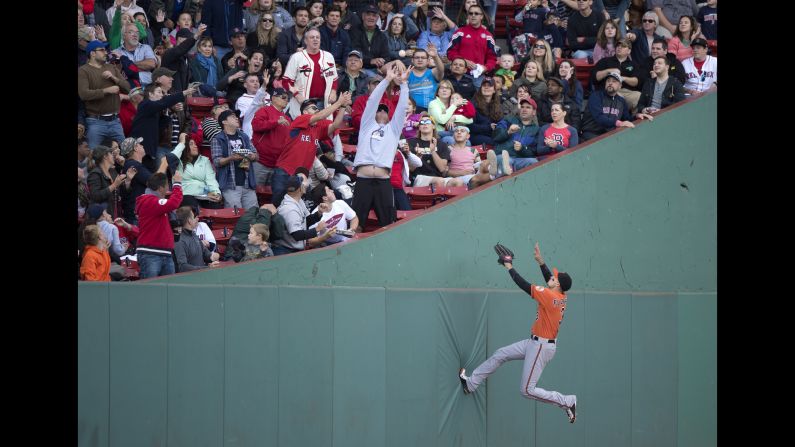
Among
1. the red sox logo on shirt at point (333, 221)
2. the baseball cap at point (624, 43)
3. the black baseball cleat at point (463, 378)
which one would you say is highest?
the baseball cap at point (624, 43)

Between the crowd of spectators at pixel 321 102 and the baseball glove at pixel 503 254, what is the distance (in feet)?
3.95

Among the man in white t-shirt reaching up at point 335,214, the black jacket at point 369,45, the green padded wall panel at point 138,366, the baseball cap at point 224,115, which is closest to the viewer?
the green padded wall panel at point 138,366

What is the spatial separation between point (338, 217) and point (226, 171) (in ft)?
6.04

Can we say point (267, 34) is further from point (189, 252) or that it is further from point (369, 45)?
point (189, 252)

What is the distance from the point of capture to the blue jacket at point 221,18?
1552 centimetres

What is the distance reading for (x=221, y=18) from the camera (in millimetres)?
15555

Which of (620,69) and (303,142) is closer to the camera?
(303,142)

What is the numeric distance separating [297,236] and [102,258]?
6.19 feet

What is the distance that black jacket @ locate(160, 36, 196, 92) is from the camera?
1441cm

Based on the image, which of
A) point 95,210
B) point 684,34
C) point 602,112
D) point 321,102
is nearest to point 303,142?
point 321,102

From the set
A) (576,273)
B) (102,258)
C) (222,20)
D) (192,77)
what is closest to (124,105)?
(192,77)

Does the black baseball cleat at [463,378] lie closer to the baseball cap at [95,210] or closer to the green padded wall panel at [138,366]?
the green padded wall panel at [138,366]

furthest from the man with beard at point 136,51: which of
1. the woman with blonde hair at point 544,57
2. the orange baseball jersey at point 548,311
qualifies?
the orange baseball jersey at point 548,311
